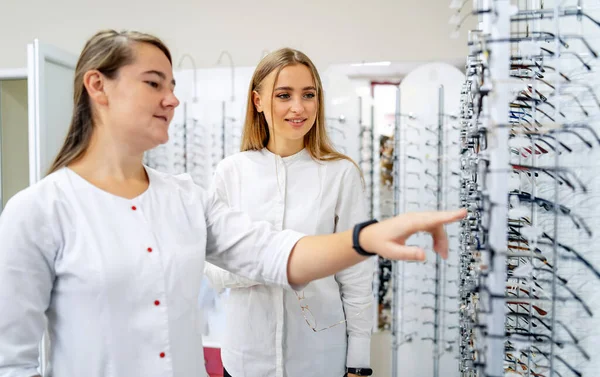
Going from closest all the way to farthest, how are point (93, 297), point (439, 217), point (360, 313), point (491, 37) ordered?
point (491, 37), point (439, 217), point (93, 297), point (360, 313)

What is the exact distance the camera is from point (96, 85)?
3.67 ft

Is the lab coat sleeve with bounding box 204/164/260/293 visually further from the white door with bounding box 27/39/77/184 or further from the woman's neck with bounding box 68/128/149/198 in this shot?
the white door with bounding box 27/39/77/184

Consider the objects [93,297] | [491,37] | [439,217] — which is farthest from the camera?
[93,297]

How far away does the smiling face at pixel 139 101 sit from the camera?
3.62ft

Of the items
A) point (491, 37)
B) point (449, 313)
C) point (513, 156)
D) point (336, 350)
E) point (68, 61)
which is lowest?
point (449, 313)

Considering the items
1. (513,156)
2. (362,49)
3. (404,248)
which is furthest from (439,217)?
(362,49)

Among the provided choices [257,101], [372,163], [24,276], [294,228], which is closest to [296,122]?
[257,101]

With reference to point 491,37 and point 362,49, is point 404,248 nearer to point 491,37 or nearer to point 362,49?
point 491,37

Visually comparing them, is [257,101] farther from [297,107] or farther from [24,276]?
[24,276]

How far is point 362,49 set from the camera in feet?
9.59

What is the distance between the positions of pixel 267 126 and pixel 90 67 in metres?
0.63

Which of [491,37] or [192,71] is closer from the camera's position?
[491,37]

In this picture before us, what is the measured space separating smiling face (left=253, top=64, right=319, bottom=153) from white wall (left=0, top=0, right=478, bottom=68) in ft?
4.81

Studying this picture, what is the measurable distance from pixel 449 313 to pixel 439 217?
1.83m
